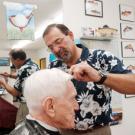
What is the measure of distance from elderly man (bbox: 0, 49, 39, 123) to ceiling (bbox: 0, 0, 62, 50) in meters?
0.11

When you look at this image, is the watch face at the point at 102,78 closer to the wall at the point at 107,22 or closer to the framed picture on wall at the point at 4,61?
the framed picture on wall at the point at 4,61

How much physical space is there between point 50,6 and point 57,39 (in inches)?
36.2

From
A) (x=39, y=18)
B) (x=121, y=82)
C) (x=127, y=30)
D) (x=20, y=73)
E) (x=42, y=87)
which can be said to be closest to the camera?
(x=42, y=87)

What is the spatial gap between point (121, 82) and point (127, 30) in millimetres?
2088

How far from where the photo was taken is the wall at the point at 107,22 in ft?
9.80

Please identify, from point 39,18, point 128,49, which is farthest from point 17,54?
point 128,49

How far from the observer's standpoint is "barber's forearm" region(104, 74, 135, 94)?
5.23ft

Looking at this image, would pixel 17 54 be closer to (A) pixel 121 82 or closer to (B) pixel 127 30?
(A) pixel 121 82

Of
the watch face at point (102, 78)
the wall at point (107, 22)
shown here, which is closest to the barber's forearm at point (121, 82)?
the watch face at point (102, 78)

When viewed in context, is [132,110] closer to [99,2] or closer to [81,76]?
[99,2]

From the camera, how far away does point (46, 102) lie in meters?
1.22

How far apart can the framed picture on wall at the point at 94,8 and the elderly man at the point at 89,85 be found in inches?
50.3

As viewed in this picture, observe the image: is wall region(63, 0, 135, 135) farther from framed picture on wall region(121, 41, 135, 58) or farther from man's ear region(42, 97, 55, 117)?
man's ear region(42, 97, 55, 117)

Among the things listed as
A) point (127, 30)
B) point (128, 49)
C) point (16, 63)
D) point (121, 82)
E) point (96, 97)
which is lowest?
point (96, 97)
